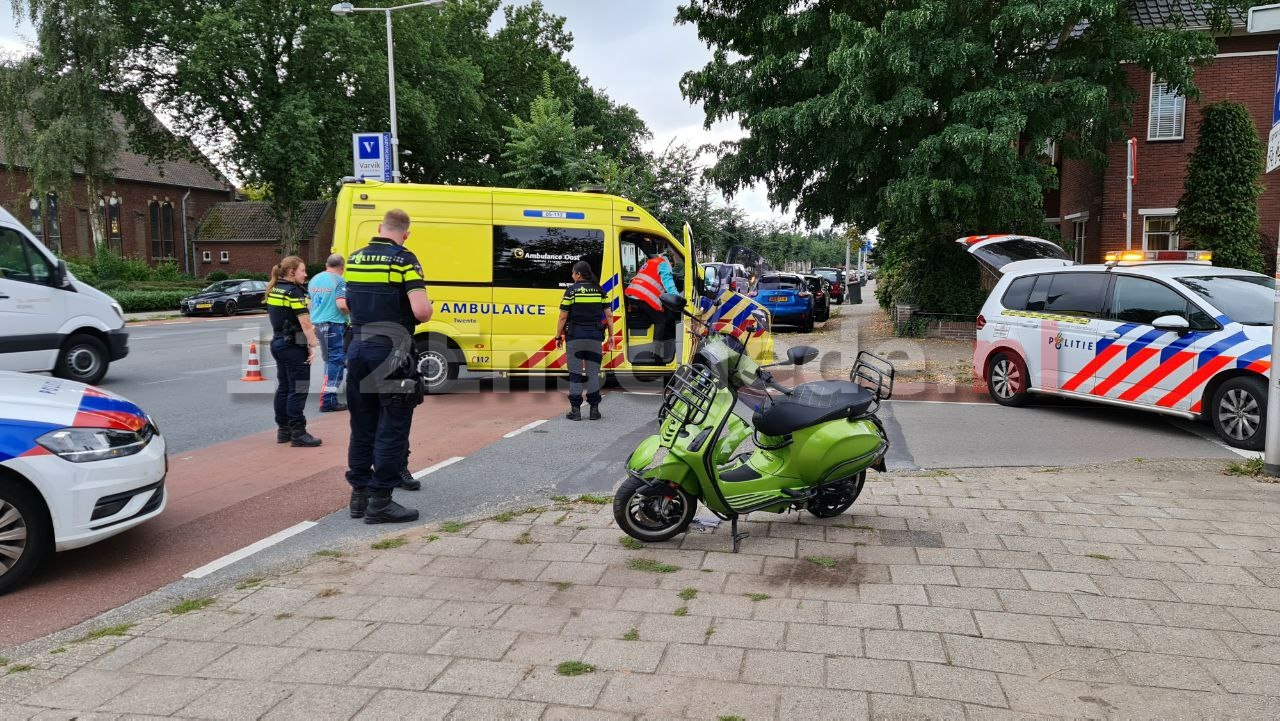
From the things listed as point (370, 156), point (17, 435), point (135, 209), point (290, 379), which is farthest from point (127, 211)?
point (17, 435)

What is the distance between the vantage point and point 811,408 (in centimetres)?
478

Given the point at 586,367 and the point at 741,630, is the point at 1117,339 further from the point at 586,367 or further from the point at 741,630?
the point at 741,630

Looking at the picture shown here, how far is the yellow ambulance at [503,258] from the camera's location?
10.5m

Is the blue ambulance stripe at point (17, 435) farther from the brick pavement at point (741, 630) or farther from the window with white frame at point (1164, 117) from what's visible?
the window with white frame at point (1164, 117)

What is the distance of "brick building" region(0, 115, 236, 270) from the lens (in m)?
43.0

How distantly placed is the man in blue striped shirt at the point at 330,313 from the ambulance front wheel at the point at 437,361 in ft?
4.26

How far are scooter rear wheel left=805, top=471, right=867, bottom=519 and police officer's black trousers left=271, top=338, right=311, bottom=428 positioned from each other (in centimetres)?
487

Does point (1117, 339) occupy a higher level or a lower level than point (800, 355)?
lower

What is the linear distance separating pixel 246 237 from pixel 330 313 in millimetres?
52019

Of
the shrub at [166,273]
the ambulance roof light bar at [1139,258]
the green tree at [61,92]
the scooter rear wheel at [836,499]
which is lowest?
the scooter rear wheel at [836,499]

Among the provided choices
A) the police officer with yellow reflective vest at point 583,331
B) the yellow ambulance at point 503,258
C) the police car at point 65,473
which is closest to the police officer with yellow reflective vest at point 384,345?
the police car at point 65,473

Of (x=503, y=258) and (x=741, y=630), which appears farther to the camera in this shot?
(x=503, y=258)

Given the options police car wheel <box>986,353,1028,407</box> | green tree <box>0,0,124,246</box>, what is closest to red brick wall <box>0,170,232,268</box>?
green tree <box>0,0,124,246</box>

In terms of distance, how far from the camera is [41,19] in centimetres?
3194
